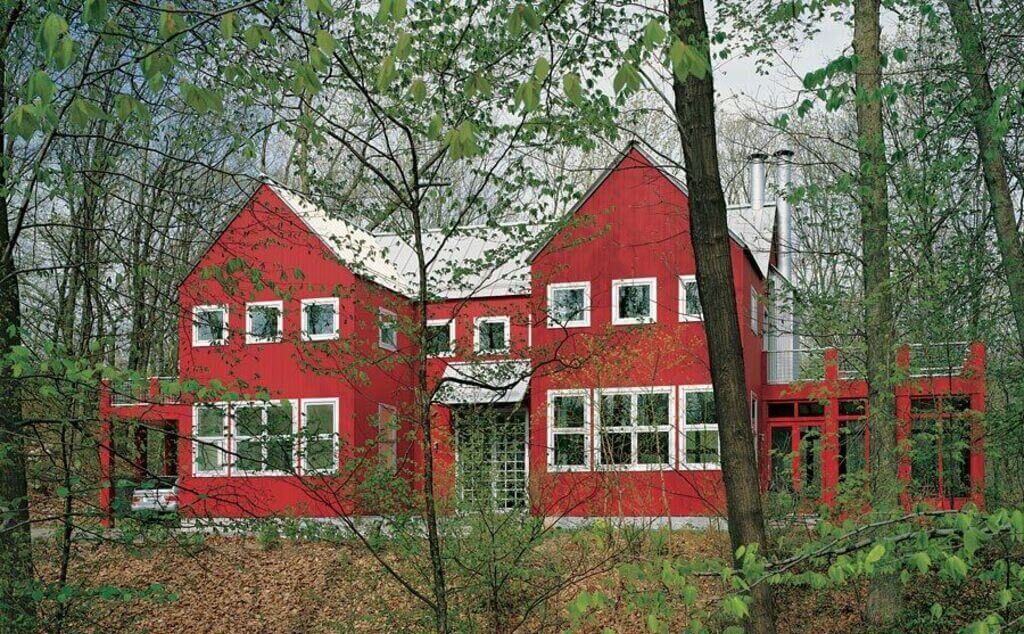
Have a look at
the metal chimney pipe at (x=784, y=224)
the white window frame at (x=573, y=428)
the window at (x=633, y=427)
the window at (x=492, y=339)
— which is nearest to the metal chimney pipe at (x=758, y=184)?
the metal chimney pipe at (x=784, y=224)

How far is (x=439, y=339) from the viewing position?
8.27 m

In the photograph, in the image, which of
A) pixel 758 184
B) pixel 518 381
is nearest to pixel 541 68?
pixel 518 381

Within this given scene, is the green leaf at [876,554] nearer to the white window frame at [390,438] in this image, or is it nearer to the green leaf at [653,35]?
the green leaf at [653,35]

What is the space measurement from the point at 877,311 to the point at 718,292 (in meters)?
4.00

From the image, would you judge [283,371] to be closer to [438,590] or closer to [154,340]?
[154,340]

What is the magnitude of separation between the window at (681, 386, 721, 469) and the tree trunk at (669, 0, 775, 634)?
9.69 metres

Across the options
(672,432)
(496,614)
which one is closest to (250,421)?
(496,614)

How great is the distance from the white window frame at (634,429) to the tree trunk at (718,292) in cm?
574

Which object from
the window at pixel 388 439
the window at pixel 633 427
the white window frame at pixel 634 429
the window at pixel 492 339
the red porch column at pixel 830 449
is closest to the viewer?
the window at pixel 388 439

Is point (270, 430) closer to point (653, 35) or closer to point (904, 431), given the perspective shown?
point (653, 35)

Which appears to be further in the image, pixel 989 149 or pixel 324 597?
pixel 324 597

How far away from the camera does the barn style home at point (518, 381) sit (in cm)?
764

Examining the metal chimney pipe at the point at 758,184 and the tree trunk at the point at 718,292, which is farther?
the metal chimney pipe at the point at 758,184

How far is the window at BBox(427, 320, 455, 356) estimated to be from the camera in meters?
7.56
